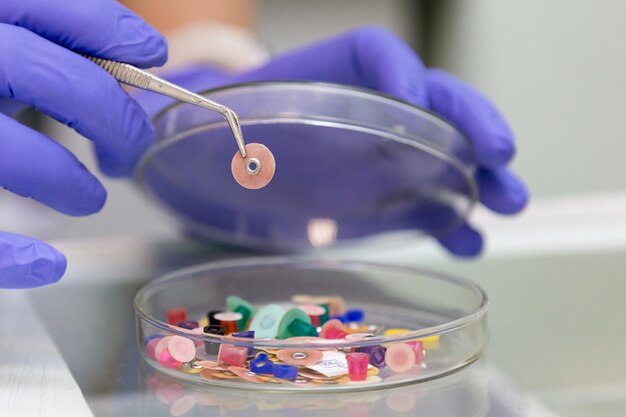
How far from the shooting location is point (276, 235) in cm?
86

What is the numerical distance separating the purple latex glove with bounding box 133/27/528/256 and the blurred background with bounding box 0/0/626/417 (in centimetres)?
8

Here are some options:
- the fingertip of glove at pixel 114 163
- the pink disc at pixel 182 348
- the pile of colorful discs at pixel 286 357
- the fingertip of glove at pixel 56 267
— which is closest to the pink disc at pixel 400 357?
the pile of colorful discs at pixel 286 357

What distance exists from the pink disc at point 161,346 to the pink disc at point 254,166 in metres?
0.11

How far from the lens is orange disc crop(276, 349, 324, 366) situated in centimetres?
46

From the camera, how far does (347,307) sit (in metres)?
0.66

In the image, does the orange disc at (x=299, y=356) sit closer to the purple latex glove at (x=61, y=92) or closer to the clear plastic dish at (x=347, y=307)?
the clear plastic dish at (x=347, y=307)

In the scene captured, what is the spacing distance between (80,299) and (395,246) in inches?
14.1

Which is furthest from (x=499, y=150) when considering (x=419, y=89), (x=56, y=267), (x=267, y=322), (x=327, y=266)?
(x=56, y=267)

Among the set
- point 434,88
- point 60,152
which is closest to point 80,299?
point 60,152

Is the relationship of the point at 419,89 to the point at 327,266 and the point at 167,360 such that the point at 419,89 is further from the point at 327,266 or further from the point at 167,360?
the point at 167,360

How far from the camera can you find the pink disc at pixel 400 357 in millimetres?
473

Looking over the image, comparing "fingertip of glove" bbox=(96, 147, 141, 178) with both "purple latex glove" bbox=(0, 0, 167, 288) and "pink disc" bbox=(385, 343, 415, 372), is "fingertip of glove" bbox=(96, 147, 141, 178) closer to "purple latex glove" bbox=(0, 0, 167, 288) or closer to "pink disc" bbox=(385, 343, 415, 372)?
"purple latex glove" bbox=(0, 0, 167, 288)

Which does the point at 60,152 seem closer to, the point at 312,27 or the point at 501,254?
the point at 501,254

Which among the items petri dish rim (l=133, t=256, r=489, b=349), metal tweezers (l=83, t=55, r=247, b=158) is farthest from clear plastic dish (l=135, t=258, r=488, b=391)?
metal tweezers (l=83, t=55, r=247, b=158)
